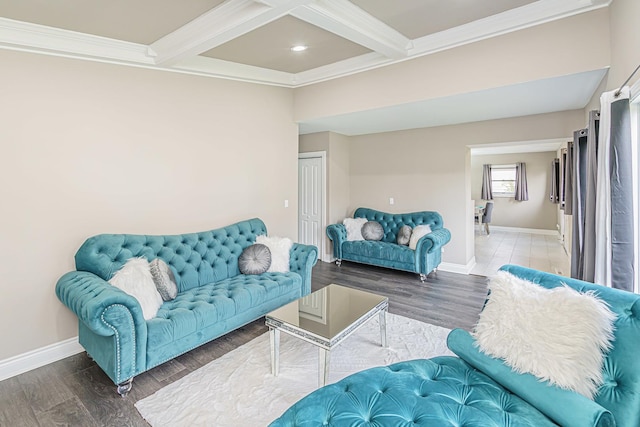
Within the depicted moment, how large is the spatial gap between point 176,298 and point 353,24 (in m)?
2.85

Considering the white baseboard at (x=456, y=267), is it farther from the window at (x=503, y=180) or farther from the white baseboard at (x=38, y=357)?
the window at (x=503, y=180)

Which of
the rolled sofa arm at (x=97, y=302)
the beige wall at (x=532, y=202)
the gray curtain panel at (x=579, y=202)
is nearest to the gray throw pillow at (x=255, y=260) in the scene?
the rolled sofa arm at (x=97, y=302)

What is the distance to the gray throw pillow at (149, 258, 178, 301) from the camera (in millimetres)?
2666

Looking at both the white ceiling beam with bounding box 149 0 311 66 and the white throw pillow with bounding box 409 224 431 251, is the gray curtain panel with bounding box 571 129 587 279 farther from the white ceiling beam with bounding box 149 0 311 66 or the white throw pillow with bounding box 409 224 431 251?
the white ceiling beam with bounding box 149 0 311 66

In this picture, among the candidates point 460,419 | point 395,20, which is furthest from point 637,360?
point 395,20

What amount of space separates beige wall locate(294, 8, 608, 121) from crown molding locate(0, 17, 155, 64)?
236 cm

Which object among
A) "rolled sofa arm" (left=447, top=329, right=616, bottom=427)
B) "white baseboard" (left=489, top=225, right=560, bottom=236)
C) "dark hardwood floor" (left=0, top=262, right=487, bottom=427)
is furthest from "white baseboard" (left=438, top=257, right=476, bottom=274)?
"white baseboard" (left=489, top=225, right=560, bottom=236)

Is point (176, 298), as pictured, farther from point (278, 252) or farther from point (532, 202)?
point (532, 202)

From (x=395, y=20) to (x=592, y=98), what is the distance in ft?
8.20

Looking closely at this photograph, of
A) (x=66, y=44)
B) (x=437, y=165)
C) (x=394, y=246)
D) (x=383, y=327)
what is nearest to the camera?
(x=66, y=44)

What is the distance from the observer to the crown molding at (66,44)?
2373 mm

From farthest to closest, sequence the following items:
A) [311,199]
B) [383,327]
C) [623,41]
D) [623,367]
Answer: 1. [311,199]
2. [383,327]
3. [623,41]
4. [623,367]

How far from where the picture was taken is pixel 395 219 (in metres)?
5.61

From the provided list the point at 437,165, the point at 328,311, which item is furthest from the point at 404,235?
the point at 328,311
